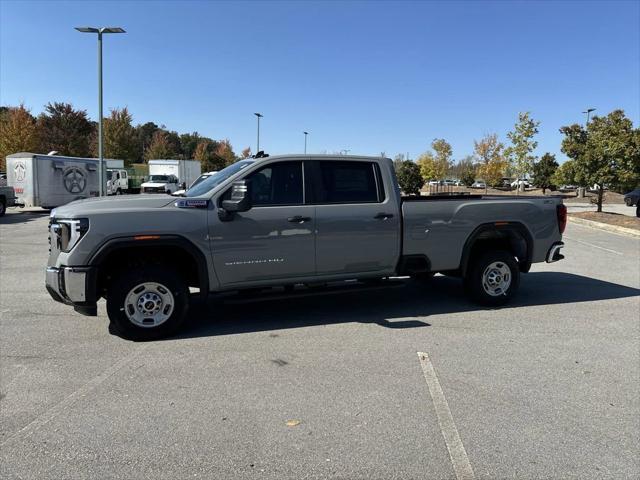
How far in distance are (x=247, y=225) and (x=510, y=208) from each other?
144 inches

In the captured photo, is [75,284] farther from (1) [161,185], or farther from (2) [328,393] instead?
(1) [161,185]

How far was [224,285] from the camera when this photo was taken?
5484 millimetres

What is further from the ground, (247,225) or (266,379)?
(247,225)

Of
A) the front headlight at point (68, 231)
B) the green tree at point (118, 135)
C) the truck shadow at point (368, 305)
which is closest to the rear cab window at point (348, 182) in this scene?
the truck shadow at point (368, 305)

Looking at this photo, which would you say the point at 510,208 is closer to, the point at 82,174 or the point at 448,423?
the point at 448,423

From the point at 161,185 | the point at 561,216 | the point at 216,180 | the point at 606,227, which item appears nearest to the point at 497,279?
the point at 561,216

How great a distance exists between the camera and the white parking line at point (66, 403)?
334 centimetres

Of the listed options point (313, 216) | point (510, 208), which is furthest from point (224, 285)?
point (510, 208)

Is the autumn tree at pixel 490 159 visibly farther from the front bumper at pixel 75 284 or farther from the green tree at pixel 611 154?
the front bumper at pixel 75 284

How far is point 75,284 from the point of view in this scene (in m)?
4.92

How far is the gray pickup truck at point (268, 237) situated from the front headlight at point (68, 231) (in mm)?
11

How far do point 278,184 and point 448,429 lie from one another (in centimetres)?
329

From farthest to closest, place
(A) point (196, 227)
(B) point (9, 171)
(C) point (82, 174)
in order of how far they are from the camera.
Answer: (C) point (82, 174)
(B) point (9, 171)
(A) point (196, 227)

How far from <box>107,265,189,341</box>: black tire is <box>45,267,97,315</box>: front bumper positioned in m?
0.22
